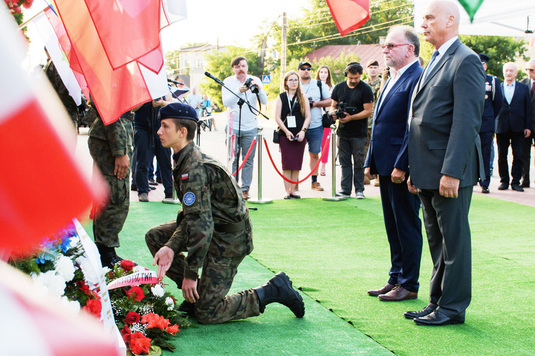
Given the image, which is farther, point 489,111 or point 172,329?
point 489,111

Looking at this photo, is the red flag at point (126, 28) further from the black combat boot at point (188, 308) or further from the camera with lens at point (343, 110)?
the camera with lens at point (343, 110)

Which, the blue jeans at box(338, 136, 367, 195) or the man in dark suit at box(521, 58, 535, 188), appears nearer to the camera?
the blue jeans at box(338, 136, 367, 195)

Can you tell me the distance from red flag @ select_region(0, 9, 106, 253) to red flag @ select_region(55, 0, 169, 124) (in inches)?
72.2

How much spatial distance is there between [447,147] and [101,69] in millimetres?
2169

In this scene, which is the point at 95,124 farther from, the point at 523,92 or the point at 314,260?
the point at 523,92

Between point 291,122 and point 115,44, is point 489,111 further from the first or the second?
point 115,44

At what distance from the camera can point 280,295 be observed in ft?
13.3

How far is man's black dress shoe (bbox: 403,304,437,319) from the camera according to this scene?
4113 millimetres

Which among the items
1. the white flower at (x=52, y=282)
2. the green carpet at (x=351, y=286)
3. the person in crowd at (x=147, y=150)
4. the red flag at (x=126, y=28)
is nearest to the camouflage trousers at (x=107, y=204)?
the green carpet at (x=351, y=286)

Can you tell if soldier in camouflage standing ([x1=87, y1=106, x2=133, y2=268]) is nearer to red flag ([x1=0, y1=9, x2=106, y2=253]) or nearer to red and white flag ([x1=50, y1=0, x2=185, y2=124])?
red and white flag ([x1=50, y1=0, x2=185, y2=124])

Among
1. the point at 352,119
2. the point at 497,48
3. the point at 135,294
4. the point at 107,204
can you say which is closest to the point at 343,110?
the point at 352,119

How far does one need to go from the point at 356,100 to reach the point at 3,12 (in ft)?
29.7

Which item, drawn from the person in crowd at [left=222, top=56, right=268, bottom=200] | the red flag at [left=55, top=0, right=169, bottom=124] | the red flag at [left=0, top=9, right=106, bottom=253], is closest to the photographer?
the person in crowd at [left=222, top=56, right=268, bottom=200]

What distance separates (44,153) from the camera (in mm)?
721
